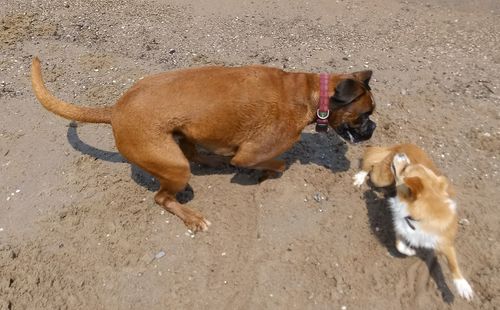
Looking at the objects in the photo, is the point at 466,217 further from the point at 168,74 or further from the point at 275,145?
the point at 168,74

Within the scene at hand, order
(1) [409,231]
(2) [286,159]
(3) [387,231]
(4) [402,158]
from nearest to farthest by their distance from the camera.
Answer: (1) [409,231] < (4) [402,158] < (3) [387,231] < (2) [286,159]

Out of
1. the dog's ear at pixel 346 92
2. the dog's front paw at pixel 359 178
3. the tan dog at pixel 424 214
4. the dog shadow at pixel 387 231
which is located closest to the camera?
the tan dog at pixel 424 214

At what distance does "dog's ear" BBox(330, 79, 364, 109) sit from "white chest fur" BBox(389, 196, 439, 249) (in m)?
1.10

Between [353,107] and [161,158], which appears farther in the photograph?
[353,107]

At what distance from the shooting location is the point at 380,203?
15.5ft

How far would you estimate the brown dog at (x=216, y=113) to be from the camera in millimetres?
4066

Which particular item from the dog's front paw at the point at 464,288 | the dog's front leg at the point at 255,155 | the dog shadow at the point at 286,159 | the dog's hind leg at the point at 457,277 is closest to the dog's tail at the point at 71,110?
the dog shadow at the point at 286,159

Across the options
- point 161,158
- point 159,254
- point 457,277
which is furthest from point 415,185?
point 159,254

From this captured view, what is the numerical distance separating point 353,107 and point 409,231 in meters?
1.36

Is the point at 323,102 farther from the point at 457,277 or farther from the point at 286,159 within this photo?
the point at 457,277

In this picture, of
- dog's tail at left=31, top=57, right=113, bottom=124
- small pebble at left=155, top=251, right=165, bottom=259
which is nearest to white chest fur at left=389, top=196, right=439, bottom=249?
small pebble at left=155, top=251, right=165, bottom=259

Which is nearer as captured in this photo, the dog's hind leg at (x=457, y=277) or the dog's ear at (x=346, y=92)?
the dog's hind leg at (x=457, y=277)

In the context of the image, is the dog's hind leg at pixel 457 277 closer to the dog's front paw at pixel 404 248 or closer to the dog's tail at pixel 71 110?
the dog's front paw at pixel 404 248

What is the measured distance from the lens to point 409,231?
12.6ft
